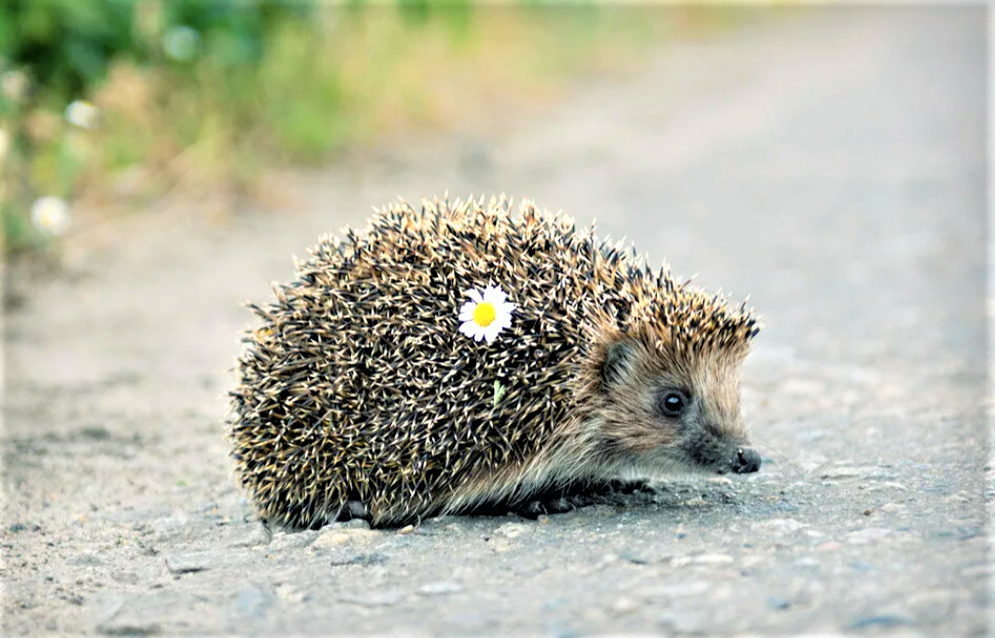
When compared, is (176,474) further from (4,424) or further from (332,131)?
(332,131)

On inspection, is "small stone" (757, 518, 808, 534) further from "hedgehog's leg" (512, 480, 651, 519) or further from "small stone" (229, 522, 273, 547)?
"small stone" (229, 522, 273, 547)

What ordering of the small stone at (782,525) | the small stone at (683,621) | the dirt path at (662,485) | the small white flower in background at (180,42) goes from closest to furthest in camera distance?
the small stone at (683,621) < the dirt path at (662,485) < the small stone at (782,525) < the small white flower in background at (180,42)

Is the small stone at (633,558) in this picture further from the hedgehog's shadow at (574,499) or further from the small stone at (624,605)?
the hedgehog's shadow at (574,499)

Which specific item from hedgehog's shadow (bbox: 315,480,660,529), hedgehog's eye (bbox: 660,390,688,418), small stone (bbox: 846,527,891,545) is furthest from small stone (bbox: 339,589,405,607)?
small stone (bbox: 846,527,891,545)

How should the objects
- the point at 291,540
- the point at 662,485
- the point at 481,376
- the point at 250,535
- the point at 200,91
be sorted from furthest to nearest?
the point at 200,91
the point at 662,485
the point at 250,535
the point at 291,540
the point at 481,376

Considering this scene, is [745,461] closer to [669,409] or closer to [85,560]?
[669,409]

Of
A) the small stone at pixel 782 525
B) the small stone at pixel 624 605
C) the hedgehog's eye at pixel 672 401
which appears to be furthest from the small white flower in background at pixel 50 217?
the small stone at pixel 624 605

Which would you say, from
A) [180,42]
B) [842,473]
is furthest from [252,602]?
[180,42]
